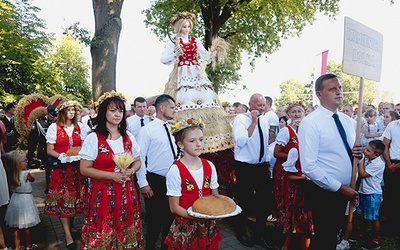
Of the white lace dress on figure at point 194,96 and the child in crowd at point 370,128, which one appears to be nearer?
the white lace dress on figure at point 194,96

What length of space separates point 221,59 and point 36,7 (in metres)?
22.8

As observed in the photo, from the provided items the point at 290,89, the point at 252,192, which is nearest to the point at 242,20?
the point at 252,192

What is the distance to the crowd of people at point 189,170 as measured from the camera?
3010 millimetres

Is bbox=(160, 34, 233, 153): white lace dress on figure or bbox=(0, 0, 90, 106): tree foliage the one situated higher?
bbox=(0, 0, 90, 106): tree foliage

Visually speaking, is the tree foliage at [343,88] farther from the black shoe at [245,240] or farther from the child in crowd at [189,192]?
the child in crowd at [189,192]

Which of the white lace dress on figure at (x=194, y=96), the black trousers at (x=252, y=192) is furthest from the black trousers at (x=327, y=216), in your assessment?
the white lace dress on figure at (x=194, y=96)

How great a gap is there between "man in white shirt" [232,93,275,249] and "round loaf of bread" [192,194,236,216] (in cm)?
197

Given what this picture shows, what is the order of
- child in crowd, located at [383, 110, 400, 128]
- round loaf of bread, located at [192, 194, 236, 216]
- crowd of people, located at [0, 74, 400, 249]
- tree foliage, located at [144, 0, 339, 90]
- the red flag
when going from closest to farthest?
1. round loaf of bread, located at [192, 194, 236, 216]
2. crowd of people, located at [0, 74, 400, 249]
3. child in crowd, located at [383, 110, 400, 128]
4. the red flag
5. tree foliage, located at [144, 0, 339, 90]

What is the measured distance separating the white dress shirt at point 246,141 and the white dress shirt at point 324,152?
5.23ft

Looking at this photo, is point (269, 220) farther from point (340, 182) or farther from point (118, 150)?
point (118, 150)

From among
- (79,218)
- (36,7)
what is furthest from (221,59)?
(36,7)

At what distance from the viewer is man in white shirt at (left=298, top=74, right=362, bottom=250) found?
9.72 feet

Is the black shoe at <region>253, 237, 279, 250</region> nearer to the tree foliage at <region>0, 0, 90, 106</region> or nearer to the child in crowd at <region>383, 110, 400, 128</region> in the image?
the child in crowd at <region>383, 110, 400, 128</region>

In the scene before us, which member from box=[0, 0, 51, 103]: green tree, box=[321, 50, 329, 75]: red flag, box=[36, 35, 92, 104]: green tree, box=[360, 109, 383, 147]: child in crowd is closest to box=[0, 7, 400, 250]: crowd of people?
box=[360, 109, 383, 147]: child in crowd
